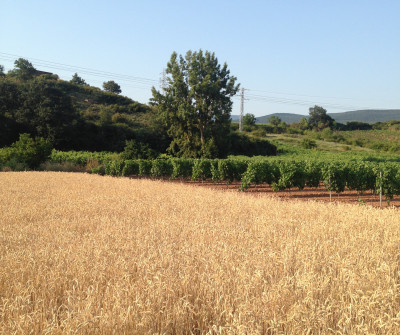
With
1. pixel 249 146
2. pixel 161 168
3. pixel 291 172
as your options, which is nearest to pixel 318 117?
pixel 249 146

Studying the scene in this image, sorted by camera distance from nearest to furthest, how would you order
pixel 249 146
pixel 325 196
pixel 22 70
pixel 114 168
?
pixel 325 196 < pixel 114 168 < pixel 249 146 < pixel 22 70

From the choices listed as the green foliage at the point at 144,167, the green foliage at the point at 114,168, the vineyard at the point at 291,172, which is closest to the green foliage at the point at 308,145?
the vineyard at the point at 291,172

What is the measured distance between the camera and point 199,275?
3.63 metres

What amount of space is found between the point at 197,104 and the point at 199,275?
33848 mm

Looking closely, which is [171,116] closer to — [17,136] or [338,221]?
[17,136]

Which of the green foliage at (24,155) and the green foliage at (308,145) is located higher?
the green foliage at (308,145)

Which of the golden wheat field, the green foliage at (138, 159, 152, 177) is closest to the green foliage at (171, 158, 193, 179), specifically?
the green foliage at (138, 159, 152, 177)

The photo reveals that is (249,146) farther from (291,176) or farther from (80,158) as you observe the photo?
(291,176)

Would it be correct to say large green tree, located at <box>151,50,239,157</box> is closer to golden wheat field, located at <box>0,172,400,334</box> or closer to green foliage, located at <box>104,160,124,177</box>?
green foliage, located at <box>104,160,124,177</box>

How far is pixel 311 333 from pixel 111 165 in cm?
2485

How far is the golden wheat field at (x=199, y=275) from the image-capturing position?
107 inches

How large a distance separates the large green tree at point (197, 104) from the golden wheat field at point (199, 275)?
29.2 meters

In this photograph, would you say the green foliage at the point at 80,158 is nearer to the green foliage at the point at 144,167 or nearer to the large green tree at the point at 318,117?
the green foliage at the point at 144,167

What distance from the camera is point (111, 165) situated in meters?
26.2
